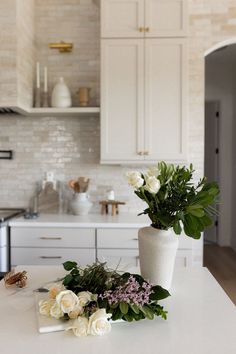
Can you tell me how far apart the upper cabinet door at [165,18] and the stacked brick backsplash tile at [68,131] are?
1.64 ft

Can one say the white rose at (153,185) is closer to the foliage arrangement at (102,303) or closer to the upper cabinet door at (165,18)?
the foliage arrangement at (102,303)

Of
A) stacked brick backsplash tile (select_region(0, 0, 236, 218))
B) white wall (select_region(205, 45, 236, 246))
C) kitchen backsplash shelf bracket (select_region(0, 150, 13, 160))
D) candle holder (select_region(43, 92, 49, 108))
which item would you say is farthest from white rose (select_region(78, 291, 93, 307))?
white wall (select_region(205, 45, 236, 246))

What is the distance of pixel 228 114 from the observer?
5.58 metres

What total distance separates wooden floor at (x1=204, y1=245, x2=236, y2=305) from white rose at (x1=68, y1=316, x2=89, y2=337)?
9.21 feet

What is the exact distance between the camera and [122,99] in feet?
9.75

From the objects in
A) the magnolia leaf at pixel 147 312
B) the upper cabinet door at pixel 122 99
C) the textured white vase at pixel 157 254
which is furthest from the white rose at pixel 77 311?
the upper cabinet door at pixel 122 99

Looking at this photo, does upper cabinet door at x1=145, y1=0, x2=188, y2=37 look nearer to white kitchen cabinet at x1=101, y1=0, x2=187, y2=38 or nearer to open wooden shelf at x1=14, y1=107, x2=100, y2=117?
white kitchen cabinet at x1=101, y1=0, x2=187, y2=38

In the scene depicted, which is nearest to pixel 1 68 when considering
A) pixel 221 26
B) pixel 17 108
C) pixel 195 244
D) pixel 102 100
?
pixel 17 108

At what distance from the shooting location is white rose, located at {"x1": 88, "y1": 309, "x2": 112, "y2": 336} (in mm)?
1012

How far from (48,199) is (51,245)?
0.63m

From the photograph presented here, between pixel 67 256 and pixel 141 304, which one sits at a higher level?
pixel 141 304

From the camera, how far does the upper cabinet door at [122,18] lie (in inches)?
115

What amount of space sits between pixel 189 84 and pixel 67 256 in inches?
74.3

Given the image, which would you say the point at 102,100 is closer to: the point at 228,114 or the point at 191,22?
the point at 191,22
